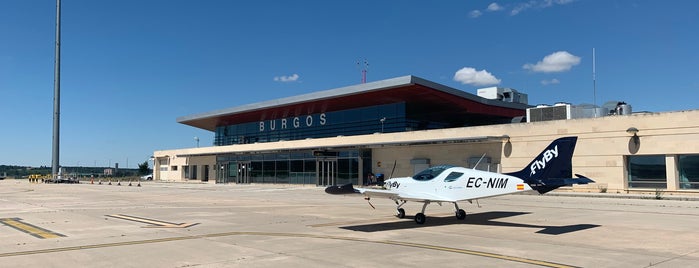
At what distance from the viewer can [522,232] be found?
13273 mm

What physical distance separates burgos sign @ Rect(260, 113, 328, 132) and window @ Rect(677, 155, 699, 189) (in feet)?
110

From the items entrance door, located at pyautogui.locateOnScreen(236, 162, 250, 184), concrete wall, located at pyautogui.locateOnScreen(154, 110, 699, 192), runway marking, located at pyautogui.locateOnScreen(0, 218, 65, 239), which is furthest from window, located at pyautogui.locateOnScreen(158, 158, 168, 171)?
runway marking, located at pyautogui.locateOnScreen(0, 218, 65, 239)

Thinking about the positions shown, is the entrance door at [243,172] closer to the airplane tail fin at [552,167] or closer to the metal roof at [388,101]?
the metal roof at [388,101]

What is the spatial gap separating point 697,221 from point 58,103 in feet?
236

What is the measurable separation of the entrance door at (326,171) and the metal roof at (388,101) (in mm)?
5773

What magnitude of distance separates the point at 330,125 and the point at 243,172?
1274 cm

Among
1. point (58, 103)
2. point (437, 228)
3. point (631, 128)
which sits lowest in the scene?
point (437, 228)

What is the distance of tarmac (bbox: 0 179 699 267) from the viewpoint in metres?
9.18

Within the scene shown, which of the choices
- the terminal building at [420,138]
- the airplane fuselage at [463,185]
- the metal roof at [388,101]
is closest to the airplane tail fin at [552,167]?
the airplane fuselage at [463,185]

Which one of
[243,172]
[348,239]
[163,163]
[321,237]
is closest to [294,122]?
[243,172]

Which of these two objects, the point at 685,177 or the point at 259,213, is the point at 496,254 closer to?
the point at 259,213

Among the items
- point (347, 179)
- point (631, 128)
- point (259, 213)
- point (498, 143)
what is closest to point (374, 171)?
point (347, 179)

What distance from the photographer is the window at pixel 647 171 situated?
1146 inches

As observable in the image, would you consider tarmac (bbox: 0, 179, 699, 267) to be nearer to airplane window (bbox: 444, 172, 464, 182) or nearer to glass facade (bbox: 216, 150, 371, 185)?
airplane window (bbox: 444, 172, 464, 182)
